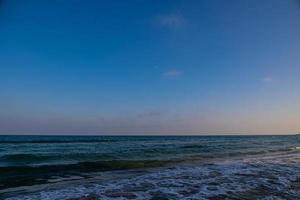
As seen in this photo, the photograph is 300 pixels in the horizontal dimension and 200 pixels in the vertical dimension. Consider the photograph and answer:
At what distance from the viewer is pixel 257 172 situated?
1317 cm

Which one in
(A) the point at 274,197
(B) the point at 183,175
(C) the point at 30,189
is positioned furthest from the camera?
(B) the point at 183,175

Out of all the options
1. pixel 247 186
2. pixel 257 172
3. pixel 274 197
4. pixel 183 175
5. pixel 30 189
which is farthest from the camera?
pixel 257 172

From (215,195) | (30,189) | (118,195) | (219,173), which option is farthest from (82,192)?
(219,173)

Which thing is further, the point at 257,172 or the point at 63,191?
the point at 257,172

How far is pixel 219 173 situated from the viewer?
12875 millimetres

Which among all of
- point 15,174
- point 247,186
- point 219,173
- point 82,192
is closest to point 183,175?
point 219,173

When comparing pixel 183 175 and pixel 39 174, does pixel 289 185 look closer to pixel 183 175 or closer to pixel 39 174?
pixel 183 175

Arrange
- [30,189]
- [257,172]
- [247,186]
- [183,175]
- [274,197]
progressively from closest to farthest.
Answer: [274,197] < [30,189] < [247,186] < [183,175] < [257,172]

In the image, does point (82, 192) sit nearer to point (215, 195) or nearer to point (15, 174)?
point (215, 195)

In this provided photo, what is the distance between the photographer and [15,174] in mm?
12867

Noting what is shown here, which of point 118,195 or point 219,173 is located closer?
point 118,195

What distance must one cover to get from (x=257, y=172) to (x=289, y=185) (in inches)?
116

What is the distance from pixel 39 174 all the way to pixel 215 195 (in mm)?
8250

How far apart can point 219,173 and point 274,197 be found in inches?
180
